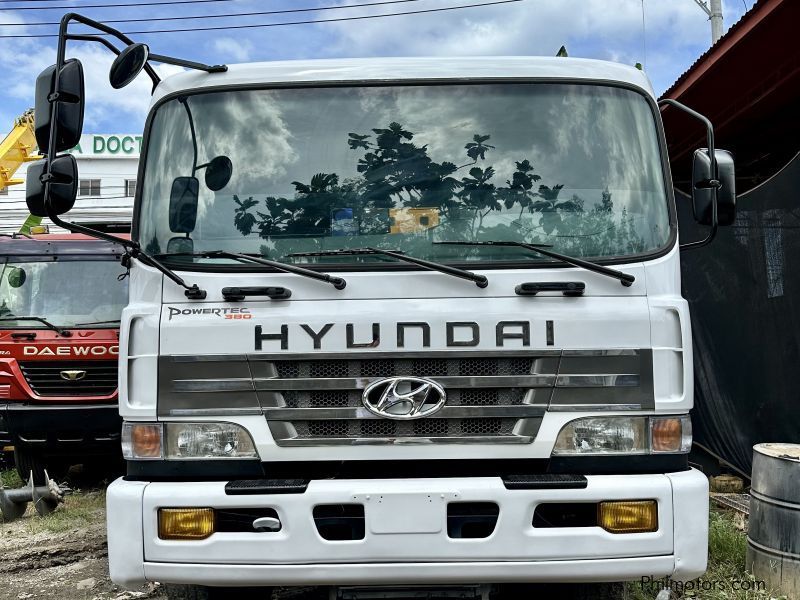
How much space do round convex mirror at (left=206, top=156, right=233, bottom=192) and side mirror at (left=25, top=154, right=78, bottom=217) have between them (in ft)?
1.72

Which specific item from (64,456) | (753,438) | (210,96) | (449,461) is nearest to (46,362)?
(64,456)

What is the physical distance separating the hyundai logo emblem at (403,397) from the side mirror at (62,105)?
1.54m

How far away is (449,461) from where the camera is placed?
331 centimetres

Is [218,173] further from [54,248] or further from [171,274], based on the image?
[54,248]

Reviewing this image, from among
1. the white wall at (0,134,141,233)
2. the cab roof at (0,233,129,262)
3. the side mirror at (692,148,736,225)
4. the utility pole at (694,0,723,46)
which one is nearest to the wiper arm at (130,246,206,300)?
the side mirror at (692,148,736,225)

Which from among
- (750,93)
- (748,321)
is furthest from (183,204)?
(750,93)

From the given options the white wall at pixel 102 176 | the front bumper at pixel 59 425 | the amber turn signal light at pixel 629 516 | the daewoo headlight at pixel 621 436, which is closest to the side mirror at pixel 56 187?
the daewoo headlight at pixel 621 436

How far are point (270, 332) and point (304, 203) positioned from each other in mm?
587

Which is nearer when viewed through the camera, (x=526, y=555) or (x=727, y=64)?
(x=526, y=555)

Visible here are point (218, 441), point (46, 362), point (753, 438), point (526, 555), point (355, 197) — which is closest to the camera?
point (526, 555)

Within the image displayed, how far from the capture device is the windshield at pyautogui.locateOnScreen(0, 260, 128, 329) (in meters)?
7.81

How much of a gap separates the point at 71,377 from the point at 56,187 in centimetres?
464

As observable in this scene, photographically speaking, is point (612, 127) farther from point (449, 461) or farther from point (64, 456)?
point (64, 456)

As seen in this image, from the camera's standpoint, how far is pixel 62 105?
130 inches
